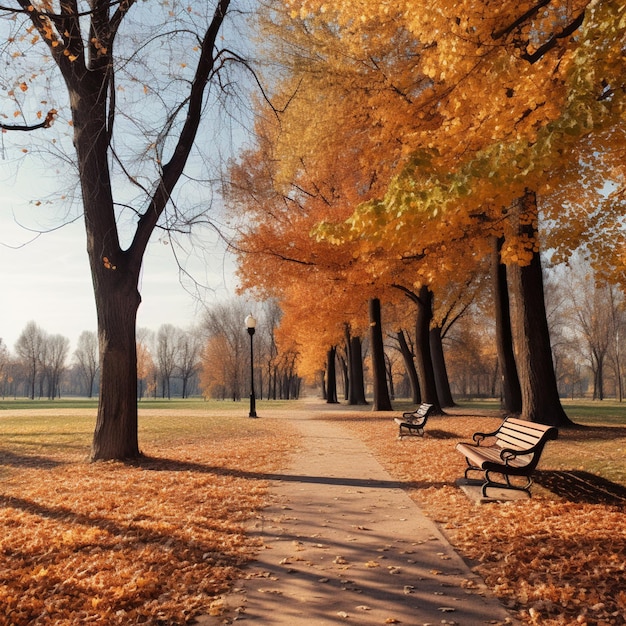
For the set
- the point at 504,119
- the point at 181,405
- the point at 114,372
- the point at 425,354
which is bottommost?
the point at 181,405

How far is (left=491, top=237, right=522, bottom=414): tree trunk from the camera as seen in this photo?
51.1ft

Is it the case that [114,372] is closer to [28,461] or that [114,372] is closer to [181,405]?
[28,461]

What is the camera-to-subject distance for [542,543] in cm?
477

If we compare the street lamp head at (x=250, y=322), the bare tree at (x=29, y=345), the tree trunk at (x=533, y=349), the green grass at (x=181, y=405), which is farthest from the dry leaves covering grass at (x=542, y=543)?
the bare tree at (x=29, y=345)

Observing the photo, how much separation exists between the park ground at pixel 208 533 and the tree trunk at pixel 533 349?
4.75 feet

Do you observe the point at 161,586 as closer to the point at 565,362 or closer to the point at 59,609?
the point at 59,609

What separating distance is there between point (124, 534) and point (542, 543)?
12.4 ft

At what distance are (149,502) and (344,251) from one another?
11495 millimetres

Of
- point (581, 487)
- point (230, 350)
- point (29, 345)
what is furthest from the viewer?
point (29, 345)

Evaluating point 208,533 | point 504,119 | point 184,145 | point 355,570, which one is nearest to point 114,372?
point 184,145

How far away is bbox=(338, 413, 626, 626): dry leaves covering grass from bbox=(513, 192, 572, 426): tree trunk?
265 centimetres

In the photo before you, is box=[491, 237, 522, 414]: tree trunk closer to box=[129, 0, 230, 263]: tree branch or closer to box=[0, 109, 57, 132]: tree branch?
box=[129, 0, 230, 263]: tree branch

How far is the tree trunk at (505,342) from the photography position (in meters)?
15.6

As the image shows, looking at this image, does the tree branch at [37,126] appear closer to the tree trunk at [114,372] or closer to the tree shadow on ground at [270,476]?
the tree trunk at [114,372]
